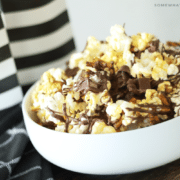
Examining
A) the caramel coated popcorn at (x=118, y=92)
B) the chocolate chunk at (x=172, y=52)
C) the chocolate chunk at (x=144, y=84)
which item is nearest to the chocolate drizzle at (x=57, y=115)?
the caramel coated popcorn at (x=118, y=92)

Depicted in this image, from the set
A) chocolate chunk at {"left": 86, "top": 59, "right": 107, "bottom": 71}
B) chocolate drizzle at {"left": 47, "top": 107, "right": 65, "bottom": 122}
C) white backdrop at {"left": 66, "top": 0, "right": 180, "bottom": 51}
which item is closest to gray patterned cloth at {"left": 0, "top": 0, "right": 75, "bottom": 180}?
white backdrop at {"left": 66, "top": 0, "right": 180, "bottom": 51}

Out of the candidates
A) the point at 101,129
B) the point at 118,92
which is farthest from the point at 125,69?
the point at 101,129

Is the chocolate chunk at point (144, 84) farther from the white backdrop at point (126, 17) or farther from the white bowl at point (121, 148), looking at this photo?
the white backdrop at point (126, 17)

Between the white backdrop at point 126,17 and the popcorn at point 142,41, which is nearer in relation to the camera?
the popcorn at point 142,41

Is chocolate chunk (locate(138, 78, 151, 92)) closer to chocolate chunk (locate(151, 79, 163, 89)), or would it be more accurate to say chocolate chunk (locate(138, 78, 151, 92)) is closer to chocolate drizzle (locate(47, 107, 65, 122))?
chocolate chunk (locate(151, 79, 163, 89))

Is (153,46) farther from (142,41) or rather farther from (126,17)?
(126,17)
